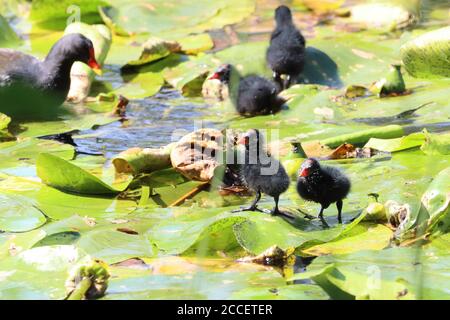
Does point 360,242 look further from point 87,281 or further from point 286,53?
point 286,53

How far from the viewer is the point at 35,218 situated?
3.50 m

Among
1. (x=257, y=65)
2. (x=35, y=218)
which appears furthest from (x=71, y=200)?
(x=257, y=65)

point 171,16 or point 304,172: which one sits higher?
point 171,16

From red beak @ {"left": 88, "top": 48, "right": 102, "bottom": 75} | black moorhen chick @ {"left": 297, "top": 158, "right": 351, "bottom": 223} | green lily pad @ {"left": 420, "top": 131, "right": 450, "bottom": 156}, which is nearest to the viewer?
black moorhen chick @ {"left": 297, "top": 158, "right": 351, "bottom": 223}

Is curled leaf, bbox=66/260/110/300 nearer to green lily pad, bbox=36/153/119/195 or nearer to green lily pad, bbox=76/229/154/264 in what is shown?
green lily pad, bbox=76/229/154/264

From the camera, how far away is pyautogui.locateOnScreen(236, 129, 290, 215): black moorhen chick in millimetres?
3536

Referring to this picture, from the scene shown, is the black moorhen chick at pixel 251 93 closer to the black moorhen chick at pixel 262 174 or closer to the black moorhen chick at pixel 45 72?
the black moorhen chick at pixel 45 72

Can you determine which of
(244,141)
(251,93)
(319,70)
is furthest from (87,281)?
(319,70)

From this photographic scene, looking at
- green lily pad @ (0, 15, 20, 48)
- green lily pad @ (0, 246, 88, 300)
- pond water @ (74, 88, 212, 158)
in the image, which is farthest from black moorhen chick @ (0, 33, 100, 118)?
green lily pad @ (0, 246, 88, 300)

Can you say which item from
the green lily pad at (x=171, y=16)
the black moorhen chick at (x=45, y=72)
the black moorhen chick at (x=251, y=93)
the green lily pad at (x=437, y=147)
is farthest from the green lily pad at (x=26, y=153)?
the green lily pad at (x=171, y=16)

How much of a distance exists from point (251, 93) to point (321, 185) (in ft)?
7.31

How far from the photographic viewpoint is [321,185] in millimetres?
3471

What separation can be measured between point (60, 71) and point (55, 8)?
6.46 feet

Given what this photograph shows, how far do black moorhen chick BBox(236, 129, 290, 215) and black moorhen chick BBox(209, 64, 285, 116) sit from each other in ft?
5.77
